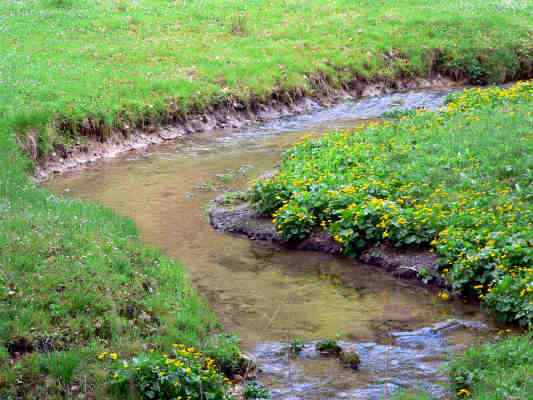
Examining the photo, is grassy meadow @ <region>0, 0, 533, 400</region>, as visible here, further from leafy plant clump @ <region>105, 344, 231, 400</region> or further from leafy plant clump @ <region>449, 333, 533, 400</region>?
leafy plant clump @ <region>449, 333, 533, 400</region>

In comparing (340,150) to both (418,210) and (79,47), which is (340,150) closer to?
(418,210)

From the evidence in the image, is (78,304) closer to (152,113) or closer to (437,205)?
(437,205)

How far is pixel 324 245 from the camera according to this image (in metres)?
14.6

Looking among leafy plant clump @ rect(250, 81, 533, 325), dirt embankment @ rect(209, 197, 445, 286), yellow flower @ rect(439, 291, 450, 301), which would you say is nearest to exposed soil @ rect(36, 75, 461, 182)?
dirt embankment @ rect(209, 197, 445, 286)

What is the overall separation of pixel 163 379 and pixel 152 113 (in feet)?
47.2

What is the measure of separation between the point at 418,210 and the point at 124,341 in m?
5.92

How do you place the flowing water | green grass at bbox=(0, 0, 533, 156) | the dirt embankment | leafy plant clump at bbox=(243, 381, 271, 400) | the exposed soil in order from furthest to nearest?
1. green grass at bbox=(0, 0, 533, 156)
2. the exposed soil
3. the dirt embankment
4. the flowing water
5. leafy plant clump at bbox=(243, 381, 271, 400)

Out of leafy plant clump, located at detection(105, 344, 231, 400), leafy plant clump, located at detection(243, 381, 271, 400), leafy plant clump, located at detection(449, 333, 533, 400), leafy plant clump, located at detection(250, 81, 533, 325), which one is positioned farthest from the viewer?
leafy plant clump, located at detection(250, 81, 533, 325)

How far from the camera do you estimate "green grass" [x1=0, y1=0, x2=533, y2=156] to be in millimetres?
21922

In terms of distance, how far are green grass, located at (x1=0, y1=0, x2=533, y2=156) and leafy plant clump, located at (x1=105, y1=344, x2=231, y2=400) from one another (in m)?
11.5

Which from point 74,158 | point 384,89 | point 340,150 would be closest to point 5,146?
point 74,158

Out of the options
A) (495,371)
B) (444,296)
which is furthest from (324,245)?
(495,371)

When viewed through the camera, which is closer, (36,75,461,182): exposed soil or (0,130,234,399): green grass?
(0,130,234,399): green grass

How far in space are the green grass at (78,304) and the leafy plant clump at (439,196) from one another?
10.8 feet
